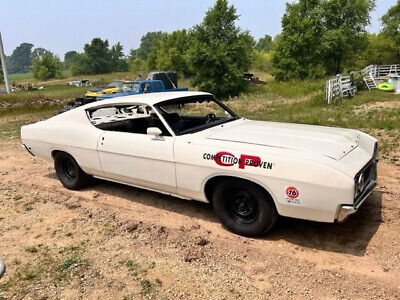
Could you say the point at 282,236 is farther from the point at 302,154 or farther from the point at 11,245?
the point at 11,245

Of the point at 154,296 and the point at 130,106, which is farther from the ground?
the point at 130,106

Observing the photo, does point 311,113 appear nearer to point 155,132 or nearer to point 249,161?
point 155,132

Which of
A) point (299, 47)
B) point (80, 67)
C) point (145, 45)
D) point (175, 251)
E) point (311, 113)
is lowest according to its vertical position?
point (175, 251)

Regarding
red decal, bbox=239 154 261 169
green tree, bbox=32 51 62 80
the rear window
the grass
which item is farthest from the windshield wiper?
green tree, bbox=32 51 62 80

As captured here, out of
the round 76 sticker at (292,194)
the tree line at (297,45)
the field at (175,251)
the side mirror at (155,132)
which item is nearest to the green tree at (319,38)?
the tree line at (297,45)

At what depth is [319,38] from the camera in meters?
38.4

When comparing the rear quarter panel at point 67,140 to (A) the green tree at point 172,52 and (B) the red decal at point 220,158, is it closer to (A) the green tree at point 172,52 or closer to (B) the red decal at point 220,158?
(B) the red decal at point 220,158

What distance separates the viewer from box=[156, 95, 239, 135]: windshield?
434 centimetres

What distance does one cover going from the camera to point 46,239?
13.3 feet

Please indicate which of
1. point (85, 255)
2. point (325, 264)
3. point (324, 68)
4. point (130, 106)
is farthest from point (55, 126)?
point (324, 68)

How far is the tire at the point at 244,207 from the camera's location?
3.50 meters

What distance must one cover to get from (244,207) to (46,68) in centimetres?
9844

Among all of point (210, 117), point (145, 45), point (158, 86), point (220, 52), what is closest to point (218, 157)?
point (210, 117)

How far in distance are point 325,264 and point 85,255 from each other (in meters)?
2.42
